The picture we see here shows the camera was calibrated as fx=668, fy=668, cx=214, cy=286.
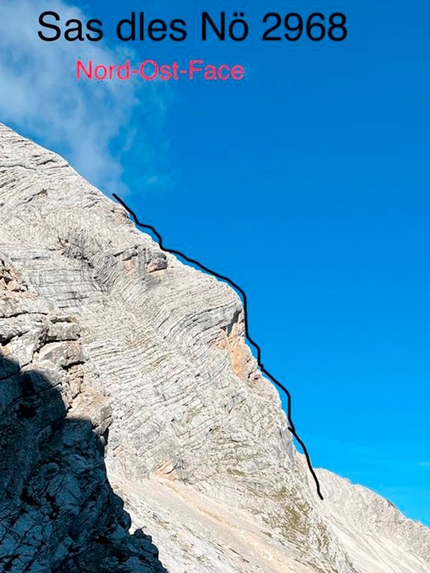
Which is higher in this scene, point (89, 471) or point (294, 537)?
point (294, 537)

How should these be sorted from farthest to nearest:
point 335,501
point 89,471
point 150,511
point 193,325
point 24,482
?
point 335,501, point 193,325, point 150,511, point 89,471, point 24,482

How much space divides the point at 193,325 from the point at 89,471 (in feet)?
123

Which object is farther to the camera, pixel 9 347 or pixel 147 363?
pixel 147 363

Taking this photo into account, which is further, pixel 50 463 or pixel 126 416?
pixel 126 416

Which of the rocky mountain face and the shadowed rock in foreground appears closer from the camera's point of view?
the shadowed rock in foreground

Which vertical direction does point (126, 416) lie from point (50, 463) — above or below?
above

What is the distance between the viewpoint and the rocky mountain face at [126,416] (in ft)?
63.7

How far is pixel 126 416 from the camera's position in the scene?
156ft

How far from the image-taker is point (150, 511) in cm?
3638

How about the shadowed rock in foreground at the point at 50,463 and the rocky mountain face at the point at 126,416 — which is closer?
the shadowed rock in foreground at the point at 50,463

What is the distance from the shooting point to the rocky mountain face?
1942 cm

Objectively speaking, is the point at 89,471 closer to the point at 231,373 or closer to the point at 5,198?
the point at 231,373

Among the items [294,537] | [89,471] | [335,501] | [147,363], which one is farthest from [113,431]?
[335,501]

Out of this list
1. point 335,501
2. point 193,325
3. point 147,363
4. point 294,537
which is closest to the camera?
point 294,537
